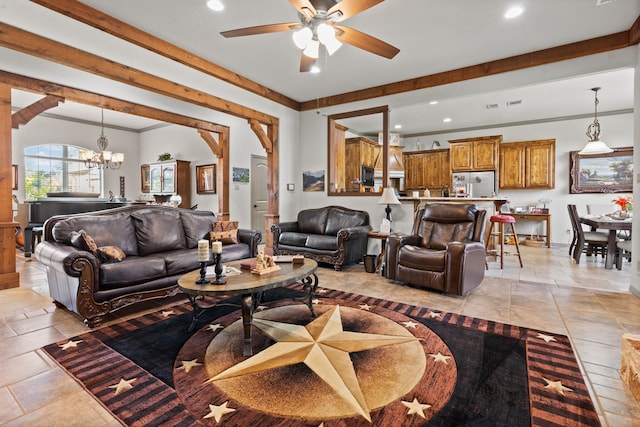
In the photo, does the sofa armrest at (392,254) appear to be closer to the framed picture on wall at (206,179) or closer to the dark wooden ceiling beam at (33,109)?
the framed picture on wall at (206,179)

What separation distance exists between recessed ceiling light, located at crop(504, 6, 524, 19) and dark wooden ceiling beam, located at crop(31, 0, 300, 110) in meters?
3.74

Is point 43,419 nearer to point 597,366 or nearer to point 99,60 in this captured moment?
point 597,366

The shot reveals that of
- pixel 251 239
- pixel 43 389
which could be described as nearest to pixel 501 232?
pixel 251 239

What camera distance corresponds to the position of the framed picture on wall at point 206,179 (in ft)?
25.8

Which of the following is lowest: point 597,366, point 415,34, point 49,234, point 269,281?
point 597,366

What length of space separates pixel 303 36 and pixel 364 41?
58cm

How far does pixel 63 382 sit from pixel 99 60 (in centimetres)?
336

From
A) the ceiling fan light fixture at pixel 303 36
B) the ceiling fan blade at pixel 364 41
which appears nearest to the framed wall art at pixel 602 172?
the ceiling fan blade at pixel 364 41

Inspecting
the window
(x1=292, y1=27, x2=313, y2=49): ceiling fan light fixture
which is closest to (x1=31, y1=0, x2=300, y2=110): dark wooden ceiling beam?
(x1=292, y1=27, x2=313, y2=49): ceiling fan light fixture

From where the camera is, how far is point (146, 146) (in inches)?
374

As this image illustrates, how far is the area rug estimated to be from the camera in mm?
1547

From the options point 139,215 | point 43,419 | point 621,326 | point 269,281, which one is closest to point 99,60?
point 139,215

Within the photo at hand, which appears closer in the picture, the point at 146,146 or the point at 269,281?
the point at 269,281

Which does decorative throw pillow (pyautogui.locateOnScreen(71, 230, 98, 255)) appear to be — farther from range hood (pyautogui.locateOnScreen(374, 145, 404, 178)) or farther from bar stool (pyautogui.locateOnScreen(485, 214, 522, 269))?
range hood (pyautogui.locateOnScreen(374, 145, 404, 178))
